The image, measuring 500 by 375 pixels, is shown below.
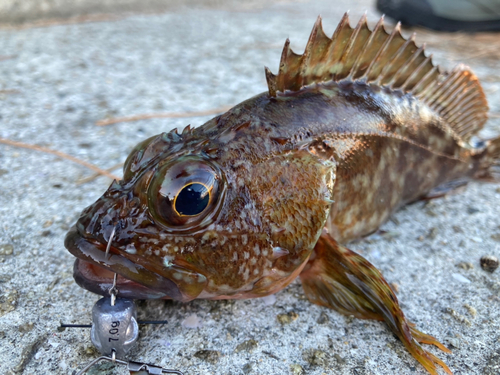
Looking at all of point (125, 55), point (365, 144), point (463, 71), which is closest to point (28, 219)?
point (365, 144)

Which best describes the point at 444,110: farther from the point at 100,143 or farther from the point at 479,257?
the point at 100,143

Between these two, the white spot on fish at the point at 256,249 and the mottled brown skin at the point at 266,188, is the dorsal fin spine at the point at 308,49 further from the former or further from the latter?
the white spot on fish at the point at 256,249

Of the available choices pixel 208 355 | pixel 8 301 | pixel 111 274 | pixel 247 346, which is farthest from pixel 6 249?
pixel 247 346

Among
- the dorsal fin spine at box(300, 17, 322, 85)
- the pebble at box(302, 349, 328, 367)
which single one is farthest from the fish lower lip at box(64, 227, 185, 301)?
the dorsal fin spine at box(300, 17, 322, 85)

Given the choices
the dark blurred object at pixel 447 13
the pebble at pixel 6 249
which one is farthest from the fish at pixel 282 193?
the dark blurred object at pixel 447 13

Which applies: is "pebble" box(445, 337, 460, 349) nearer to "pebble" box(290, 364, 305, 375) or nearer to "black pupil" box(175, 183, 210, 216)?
"pebble" box(290, 364, 305, 375)

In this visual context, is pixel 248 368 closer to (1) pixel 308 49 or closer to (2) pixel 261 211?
(2) pixel 261 211
